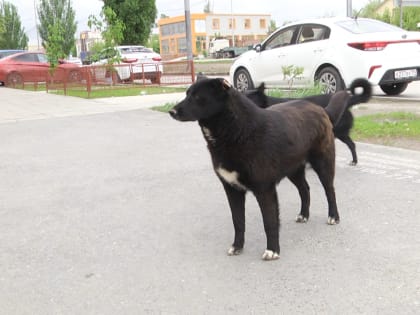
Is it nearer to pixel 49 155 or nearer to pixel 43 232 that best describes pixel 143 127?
pixel 49 155

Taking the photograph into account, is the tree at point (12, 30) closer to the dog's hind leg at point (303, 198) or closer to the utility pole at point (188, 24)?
the utility pole at point (188, 24)

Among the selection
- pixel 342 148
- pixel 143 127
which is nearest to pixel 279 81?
pixel 143 127

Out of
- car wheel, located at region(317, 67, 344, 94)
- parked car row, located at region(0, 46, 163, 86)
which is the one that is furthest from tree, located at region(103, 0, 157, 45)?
car wheel, located at region(317, 67, 344, 94)

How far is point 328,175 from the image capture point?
421 centimetres

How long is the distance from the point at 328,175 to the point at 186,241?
1249mm

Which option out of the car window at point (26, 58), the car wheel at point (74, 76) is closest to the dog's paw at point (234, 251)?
the car wheel at point (74, 76)

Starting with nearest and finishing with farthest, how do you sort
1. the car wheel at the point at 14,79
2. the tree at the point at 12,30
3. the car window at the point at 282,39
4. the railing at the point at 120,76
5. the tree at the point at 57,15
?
1. the car window at the point at 282,39
2. the railing at the point at 120,76
3. the car wheel at the point at 14,79
4. the tree at the point at 57,15
5. the tree at the point at 12,30

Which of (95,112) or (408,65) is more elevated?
(408,65)

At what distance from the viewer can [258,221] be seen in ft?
14.7

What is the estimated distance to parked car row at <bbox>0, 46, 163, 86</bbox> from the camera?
18.3 metres

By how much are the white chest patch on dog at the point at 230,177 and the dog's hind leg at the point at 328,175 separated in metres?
0.84

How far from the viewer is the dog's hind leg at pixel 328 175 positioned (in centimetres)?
416

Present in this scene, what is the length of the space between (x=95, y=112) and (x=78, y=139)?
3.57m

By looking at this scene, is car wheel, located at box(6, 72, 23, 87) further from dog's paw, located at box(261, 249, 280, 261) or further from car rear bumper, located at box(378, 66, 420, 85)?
dog's paw, located at box(261, 249, 280, 261)
